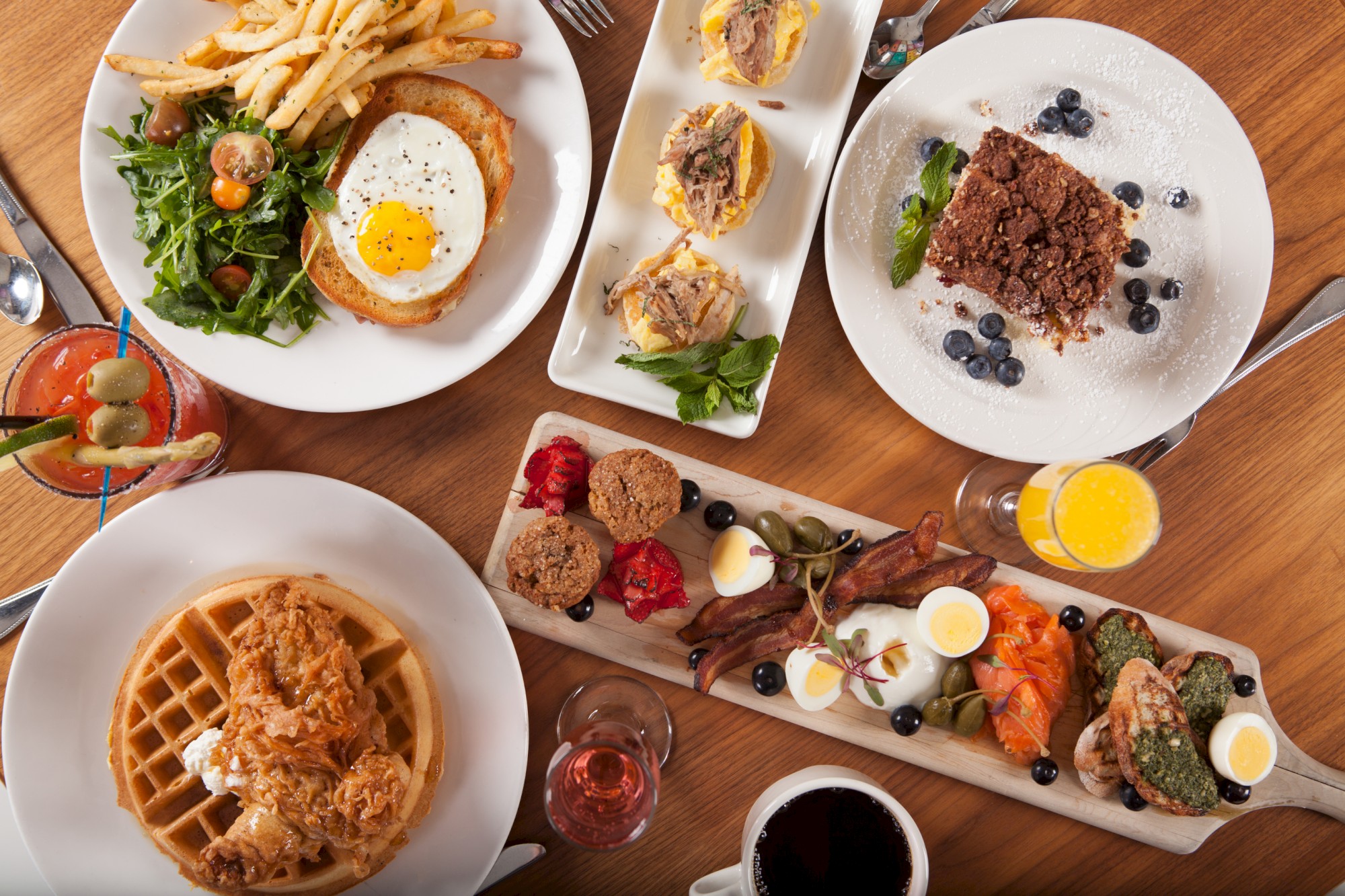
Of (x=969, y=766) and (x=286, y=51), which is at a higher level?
(x=286, y=51)

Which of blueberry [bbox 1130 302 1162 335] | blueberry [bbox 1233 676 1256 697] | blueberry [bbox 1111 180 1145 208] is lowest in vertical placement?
blueberry [bbox 1233 676 1256 697]

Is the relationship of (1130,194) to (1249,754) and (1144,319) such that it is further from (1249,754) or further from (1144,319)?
(1249,754)

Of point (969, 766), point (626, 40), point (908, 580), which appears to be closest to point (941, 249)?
point (908, 580)

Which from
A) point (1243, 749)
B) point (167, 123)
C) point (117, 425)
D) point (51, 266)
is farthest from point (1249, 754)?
point (51, 266)

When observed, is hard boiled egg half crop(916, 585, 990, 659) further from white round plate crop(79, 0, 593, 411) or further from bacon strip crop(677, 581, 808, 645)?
white round plate crop(79, 0, 593, 411)

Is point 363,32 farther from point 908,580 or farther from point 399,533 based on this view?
point 908,580

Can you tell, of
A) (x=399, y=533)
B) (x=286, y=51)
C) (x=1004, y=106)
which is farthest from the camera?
(x=1004, y=106)

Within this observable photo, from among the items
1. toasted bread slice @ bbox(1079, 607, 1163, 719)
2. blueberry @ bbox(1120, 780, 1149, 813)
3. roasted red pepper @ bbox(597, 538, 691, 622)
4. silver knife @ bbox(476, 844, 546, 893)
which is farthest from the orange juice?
silver knife @ bbox(476, 844, 546, 893)
